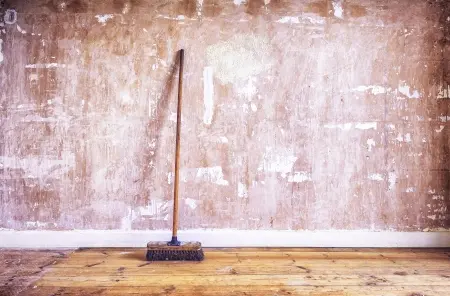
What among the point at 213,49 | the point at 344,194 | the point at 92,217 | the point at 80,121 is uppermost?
the point at 213,49

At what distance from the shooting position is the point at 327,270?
2.16 metres

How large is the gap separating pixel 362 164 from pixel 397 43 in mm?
948

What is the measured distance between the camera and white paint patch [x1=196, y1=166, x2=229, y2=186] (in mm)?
2662

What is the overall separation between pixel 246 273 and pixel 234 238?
567mm

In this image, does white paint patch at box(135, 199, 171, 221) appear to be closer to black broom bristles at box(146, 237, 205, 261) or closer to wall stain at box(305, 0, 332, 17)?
black broom bristles at box(146, 237, 205, 261)

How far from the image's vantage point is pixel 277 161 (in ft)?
8.82

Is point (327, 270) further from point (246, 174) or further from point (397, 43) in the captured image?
point (397, 43)

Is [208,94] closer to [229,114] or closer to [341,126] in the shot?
[229,114]

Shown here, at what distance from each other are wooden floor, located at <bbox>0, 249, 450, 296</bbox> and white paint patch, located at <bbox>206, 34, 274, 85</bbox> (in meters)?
1.28

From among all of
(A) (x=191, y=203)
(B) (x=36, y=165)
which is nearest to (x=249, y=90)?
(A) (x=191, y=203)

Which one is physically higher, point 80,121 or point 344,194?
point 80,121

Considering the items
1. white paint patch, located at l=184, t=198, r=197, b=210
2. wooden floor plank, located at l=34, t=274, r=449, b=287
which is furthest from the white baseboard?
wooden floor plank, located at l=34, t=274, r=449, b=287

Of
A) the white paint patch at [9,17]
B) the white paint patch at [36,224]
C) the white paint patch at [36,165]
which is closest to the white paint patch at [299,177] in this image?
the white paint patch at [36,165]

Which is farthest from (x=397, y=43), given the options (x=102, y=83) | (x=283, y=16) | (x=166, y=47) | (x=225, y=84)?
(x=102, y=83)
